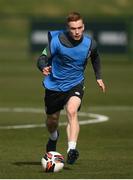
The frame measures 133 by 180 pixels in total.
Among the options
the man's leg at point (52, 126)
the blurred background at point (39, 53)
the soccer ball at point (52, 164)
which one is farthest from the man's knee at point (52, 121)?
the blurred background at point (39, 53)

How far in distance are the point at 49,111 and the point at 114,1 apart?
84.0 m

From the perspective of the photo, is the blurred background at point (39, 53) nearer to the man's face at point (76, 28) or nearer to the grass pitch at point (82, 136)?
the grass pitch at point (82, 136)

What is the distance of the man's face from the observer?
559 inches

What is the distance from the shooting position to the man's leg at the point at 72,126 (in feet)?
46.0

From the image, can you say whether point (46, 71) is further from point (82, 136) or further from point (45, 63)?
point (82, 136)

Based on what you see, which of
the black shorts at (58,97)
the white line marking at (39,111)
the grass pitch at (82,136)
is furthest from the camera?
the white line marking at (39,111)

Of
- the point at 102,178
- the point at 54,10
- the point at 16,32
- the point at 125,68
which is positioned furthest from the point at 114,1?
the point at 102,178

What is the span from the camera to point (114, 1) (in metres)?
98.4

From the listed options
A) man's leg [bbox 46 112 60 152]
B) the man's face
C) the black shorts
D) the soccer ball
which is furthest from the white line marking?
the soccer ball

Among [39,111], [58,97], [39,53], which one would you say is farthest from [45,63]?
[39,53]

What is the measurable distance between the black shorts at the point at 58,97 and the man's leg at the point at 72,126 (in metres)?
0.10

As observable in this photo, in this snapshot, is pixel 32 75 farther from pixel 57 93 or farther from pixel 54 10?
pixel 54 10

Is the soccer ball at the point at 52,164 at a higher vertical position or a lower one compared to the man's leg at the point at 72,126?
lower

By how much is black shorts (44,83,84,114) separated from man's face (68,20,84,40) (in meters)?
0.80
